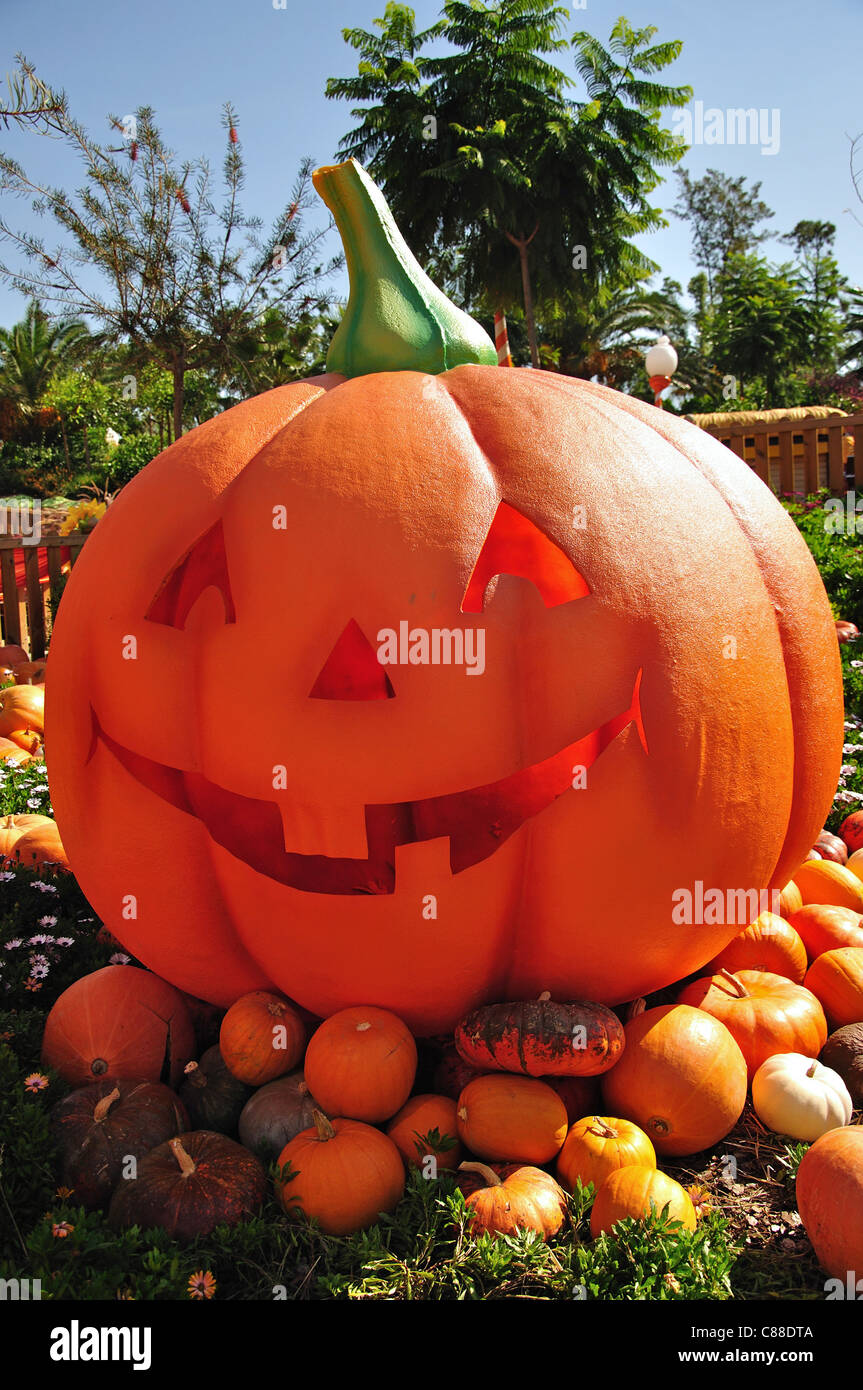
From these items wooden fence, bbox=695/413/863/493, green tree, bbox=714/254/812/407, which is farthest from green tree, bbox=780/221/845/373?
wooden fence, bbox=695/413/863/493

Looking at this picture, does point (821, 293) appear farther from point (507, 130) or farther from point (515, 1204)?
point (515, 1204)

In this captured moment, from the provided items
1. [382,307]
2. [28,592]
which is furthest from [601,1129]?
[28,592]

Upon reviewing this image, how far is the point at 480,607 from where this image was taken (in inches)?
101

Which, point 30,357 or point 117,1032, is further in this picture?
point 30,357

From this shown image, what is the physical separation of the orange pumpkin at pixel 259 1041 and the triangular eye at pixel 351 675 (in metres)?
0.91

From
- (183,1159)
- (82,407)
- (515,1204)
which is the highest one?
(82,407)

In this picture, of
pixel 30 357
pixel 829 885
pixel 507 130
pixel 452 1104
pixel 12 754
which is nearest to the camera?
pixel 452 1104

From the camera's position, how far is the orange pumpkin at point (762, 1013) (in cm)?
290

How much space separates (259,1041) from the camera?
2703 mm

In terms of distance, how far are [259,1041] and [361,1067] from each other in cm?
35

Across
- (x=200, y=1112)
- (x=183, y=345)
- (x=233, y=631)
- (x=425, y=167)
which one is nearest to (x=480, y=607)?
(x=233, y=631)

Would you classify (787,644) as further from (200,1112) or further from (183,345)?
(183,345)

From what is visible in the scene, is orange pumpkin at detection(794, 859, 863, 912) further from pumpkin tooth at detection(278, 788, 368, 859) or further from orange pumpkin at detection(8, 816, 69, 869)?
orange pumpkin at detection(8, 816, 69, 869)

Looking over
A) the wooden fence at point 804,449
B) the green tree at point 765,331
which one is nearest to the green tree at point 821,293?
the green tree at point 765,331
